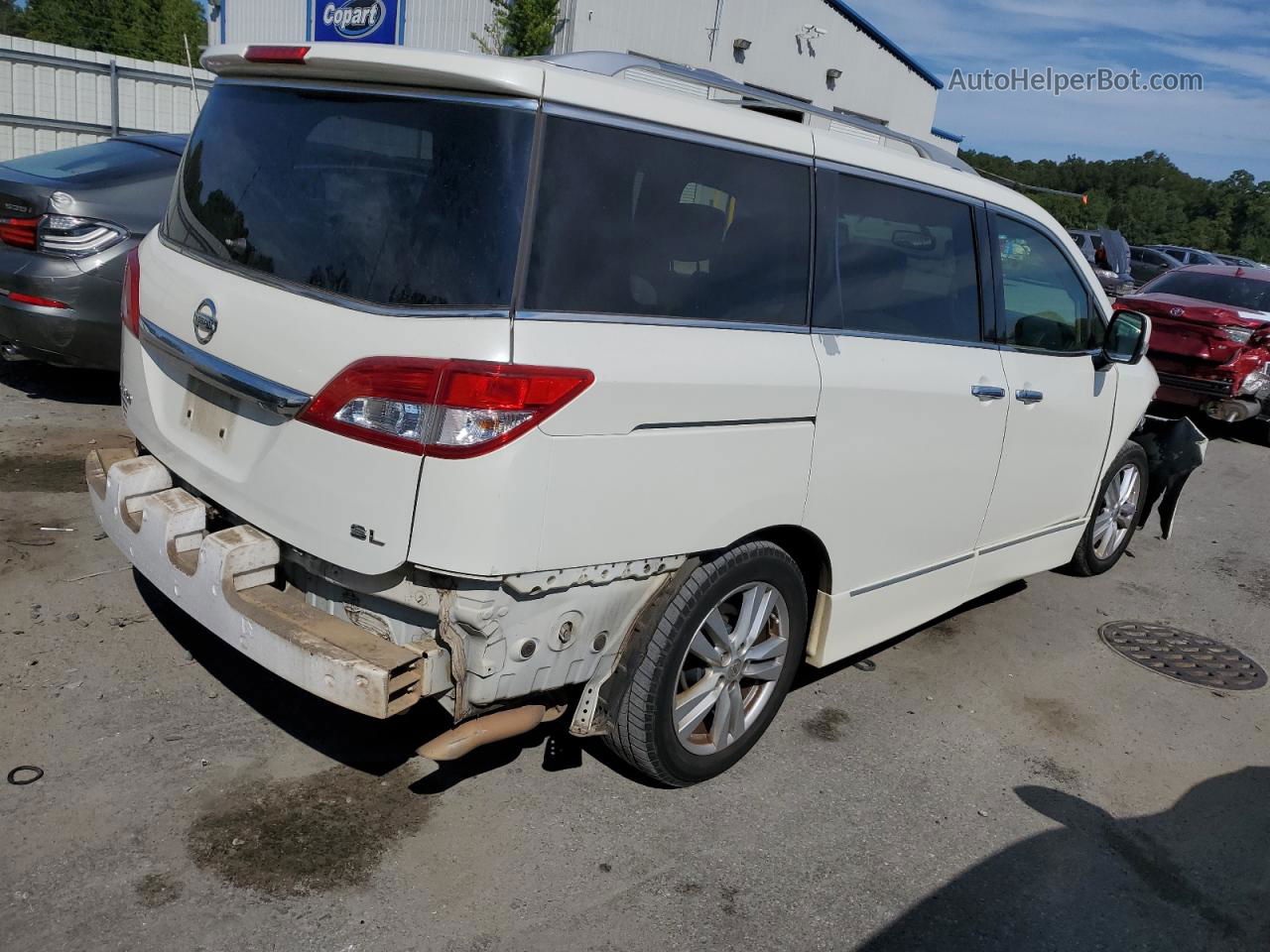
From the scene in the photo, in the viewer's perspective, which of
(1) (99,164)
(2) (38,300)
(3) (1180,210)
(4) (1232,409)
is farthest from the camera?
(3) (1180,210)

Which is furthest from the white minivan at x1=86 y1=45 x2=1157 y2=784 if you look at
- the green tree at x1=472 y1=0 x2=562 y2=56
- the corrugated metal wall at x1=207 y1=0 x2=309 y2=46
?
the corrugated metal wall at x1=207 y1=0 x2=309 y2=46

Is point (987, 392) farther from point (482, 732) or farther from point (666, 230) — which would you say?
point (482, 732)

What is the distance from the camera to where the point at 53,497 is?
17.1 feet

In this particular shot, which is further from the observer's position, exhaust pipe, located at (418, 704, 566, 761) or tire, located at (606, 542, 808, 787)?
tire, located at (606, 542, 808, 787)

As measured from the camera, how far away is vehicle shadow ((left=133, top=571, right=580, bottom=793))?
343 cm

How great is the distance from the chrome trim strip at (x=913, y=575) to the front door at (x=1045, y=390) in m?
0.17

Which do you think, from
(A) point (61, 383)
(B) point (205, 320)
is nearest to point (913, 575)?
(B) point (205, 320)

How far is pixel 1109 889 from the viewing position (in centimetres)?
328

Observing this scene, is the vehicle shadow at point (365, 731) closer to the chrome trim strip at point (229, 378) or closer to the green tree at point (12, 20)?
the chrome trim strip at point (229, 378)

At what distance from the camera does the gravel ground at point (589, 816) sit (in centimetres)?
278

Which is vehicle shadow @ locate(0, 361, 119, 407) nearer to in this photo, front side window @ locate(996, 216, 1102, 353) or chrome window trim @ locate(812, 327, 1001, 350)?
chrome window trim @ locate(812, 327, 1001, 350)

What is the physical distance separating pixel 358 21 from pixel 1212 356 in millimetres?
11298

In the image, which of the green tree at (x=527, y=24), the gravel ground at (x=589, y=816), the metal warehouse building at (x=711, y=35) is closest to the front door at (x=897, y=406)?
the gravel ground at (x=589, y=816)

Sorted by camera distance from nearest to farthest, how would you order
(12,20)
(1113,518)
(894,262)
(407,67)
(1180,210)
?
(407,67)
(894,262)
(1113,518)
(12,20)
(1180,210)
